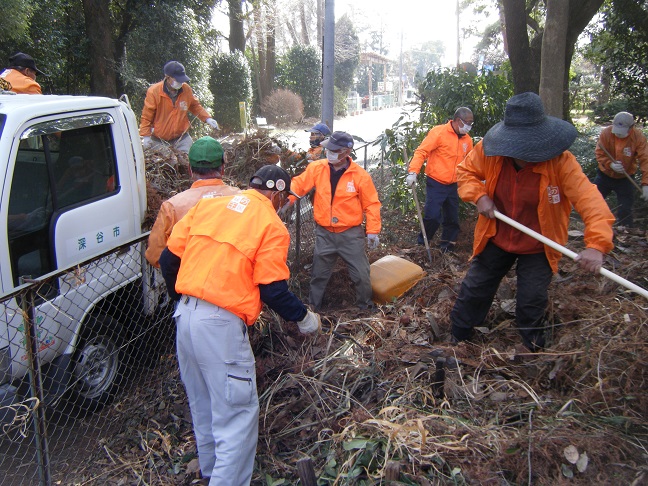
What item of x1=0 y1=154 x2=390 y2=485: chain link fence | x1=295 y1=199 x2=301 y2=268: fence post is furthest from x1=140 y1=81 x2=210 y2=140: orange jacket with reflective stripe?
x1=0 y1=154 x2=390 y2=485: chain link fence

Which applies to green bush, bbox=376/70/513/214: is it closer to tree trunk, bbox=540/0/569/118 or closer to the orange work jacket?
tree trunk, bbox=540/0/569/118

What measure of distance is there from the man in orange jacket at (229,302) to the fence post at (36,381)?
674 mm

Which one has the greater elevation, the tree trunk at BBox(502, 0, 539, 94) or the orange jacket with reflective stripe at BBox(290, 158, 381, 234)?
the tree trunk at BBox(502, 0, 539, 94)

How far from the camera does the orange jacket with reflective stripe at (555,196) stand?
3.31 metres

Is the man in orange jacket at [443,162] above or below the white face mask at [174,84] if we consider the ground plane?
below

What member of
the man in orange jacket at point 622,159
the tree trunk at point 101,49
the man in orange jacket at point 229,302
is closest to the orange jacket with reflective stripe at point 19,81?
the man in orange jacket at point 229,302

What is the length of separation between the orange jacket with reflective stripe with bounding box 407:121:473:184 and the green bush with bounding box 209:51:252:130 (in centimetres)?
1544

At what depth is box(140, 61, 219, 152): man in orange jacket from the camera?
20.0 ft

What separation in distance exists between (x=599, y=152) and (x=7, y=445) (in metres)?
7.09

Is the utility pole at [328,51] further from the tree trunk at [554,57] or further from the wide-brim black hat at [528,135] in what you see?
the wide-brim black hat at [528,135]

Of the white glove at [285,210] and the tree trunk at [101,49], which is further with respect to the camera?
the tree trunk at [101,49]

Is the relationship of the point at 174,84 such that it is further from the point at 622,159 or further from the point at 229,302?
the point at 622,159

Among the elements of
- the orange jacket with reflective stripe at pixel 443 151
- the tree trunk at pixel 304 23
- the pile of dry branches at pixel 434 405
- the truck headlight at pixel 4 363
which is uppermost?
the tree trunk at pixel 304 23

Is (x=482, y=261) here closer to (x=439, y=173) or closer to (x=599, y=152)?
(x=439, y=173)
